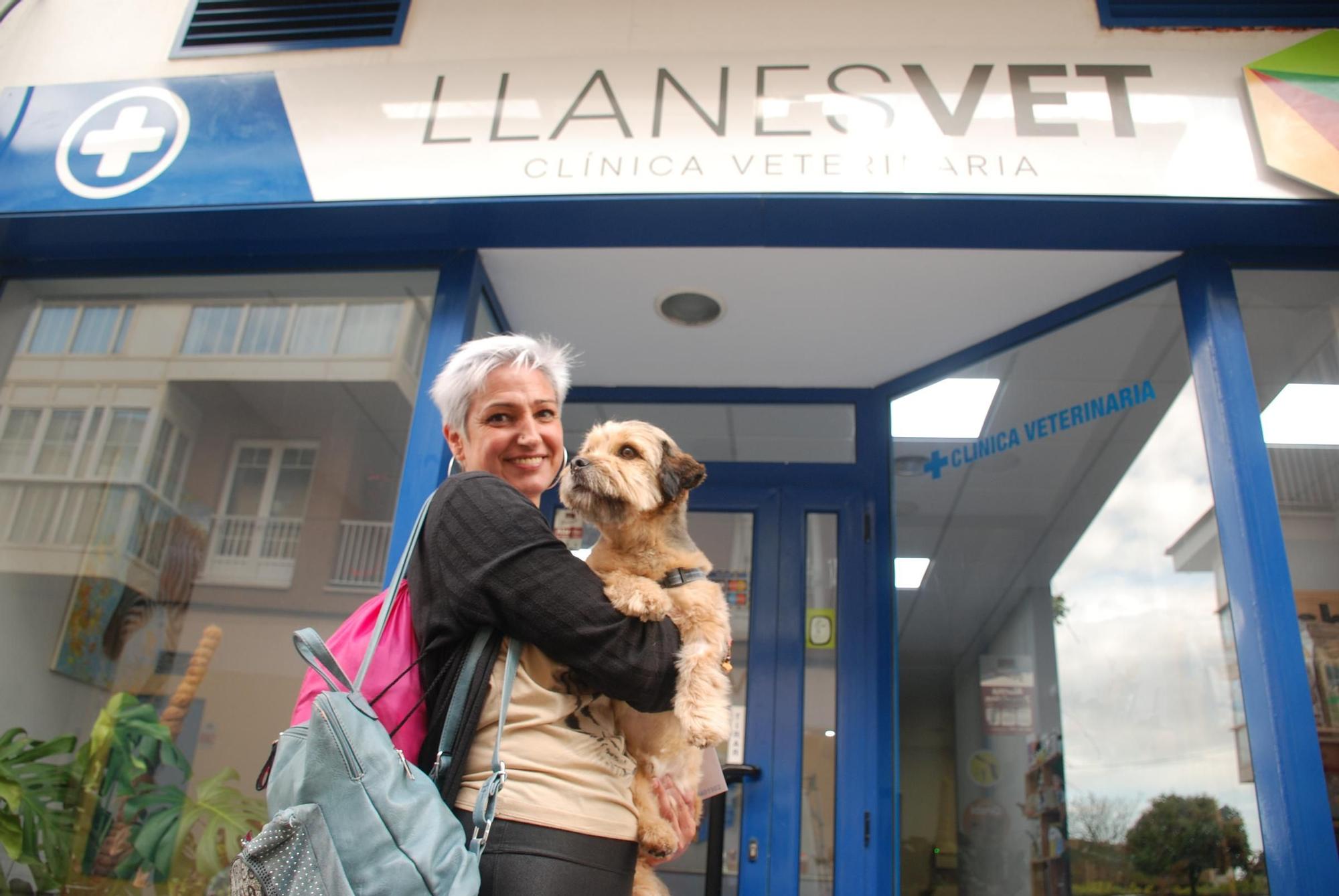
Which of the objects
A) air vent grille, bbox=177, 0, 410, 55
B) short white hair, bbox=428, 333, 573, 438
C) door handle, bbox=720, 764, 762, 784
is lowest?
door handle, bbox=720, 764, 762, 784

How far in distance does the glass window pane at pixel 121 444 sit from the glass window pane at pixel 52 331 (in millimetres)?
Result: 476

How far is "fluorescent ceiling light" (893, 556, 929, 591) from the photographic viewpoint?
4.41 m

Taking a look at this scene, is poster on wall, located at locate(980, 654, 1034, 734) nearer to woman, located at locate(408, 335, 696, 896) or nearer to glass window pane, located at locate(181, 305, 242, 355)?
woman, located at locate(408, 335, 696, 896)

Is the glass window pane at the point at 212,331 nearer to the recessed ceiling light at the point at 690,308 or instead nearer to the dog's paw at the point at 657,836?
the recessed ceiling light at the point at 690,308

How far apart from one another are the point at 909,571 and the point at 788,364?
120cm

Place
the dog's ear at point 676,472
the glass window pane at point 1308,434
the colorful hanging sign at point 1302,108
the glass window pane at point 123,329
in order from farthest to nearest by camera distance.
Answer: the glass window pane at point 123,329 < the colorful hanging sign at point 1302,108 < the glass window pane at point 1308,434 < the dog's ear at point 676,472

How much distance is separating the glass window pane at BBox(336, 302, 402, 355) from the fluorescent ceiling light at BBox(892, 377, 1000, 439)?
8.30 ft

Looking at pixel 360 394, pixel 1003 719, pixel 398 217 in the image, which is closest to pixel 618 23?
pixel 398 217

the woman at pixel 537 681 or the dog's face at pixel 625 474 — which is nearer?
the woman at pixel 537 681

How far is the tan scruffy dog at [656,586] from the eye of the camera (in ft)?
5.94

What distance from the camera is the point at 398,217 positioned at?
3.76 metres

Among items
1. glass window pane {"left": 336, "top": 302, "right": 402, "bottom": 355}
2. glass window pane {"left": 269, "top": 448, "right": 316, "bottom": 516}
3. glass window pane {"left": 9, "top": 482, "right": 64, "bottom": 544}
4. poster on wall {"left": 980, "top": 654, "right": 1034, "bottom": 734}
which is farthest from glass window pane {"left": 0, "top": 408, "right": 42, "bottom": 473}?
poster on wall {"left": 980, "top": 654, "right": 1034, "bottom": 734}

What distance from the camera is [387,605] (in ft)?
5.50

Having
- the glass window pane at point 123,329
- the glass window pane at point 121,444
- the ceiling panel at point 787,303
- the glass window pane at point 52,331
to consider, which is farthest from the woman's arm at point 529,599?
the glass window pane at point 52,331
